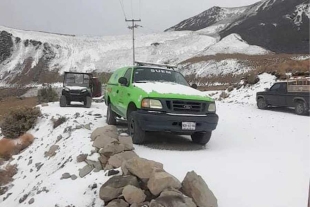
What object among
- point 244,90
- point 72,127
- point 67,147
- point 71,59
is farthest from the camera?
point 71,59

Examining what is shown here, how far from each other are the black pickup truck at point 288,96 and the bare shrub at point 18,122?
10535 mm

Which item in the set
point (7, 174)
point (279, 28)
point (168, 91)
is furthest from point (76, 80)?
point (279, 28)

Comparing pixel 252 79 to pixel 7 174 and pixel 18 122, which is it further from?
pixel 7 174

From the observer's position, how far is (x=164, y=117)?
7.41 meters

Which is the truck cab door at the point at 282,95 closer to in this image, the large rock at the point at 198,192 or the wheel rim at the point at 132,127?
the wheel rim at the point at 132,127

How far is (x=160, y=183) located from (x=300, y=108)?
1151 centimetres

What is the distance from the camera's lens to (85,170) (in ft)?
21.7

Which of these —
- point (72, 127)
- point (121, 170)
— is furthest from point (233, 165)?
point (72, 127)

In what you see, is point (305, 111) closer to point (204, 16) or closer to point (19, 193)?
point (19, 193)

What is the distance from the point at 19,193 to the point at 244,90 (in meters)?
18.0

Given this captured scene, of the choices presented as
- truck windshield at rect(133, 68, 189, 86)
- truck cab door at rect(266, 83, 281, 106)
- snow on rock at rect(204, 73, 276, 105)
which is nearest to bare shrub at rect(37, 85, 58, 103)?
snow on rock at rect(204, 73, 276, 105)

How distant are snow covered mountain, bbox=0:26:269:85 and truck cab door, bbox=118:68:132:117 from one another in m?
55.9

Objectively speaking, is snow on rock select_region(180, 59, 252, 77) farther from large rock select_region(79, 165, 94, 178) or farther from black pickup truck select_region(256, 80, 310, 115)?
large rock select_region(79, 165, 94, 178)

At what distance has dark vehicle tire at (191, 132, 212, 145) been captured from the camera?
8.29 meters
